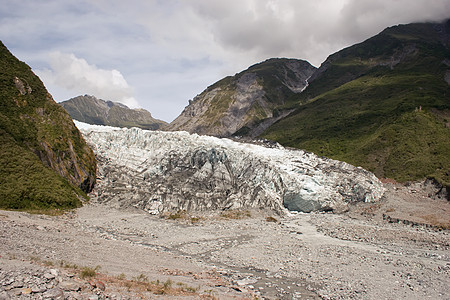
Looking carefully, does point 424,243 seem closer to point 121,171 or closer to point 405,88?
point 121,171

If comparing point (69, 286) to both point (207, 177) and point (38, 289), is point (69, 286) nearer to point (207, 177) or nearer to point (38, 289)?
point (38, 289)

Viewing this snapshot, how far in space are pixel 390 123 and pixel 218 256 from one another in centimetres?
7509

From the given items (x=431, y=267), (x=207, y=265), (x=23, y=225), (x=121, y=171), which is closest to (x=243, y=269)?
(x=207, y=265)

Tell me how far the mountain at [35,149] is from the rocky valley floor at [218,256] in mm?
3762

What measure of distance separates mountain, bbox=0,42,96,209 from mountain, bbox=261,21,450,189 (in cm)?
5626

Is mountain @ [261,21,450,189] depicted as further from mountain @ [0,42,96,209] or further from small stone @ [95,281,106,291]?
mountain @ [0,42,96,209]

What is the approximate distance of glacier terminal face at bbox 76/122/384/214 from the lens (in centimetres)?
4134

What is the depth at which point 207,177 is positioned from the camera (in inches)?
1790

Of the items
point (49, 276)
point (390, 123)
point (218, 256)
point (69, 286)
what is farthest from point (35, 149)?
point (390, 123)

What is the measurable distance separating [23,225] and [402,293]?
2370 centimetres

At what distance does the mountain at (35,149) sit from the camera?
29.8 metres

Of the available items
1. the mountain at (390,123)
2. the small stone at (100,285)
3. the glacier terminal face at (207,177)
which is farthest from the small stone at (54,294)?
the mountain at (390,123)

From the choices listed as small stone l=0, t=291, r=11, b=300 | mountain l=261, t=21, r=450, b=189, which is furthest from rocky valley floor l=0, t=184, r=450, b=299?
mountain l=261, t=21, r=450, b=189

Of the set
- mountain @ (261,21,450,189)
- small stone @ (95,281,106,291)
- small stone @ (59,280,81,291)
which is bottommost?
small stone @ (95,281,106,291)
